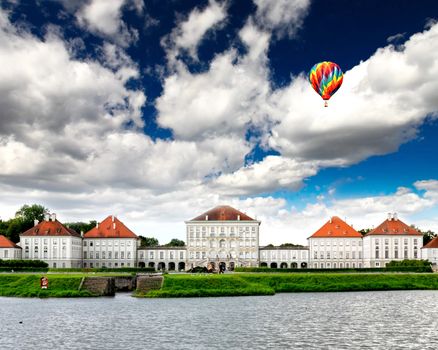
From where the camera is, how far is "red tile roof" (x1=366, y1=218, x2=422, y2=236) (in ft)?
324

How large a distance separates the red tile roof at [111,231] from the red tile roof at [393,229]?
125 ft

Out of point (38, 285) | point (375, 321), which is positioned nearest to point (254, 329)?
point (375, 321)

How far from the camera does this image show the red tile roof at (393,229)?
324 feet

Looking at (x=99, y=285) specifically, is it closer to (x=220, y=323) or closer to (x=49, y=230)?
(x=220, y=323)

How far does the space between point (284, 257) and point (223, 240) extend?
Answer: 1013cm

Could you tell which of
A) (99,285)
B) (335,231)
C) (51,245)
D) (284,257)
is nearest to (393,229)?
(335,231)

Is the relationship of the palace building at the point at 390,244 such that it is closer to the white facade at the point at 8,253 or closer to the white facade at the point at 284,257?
the white facade at the point at 284,257

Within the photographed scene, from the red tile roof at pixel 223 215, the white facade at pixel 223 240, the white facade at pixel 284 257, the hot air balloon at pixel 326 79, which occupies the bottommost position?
the white facade at pixel 284 257

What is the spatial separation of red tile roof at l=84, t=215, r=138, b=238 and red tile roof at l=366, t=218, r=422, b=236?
38.3 metres

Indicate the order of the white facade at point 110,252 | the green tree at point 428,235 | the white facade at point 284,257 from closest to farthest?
the white facade at point 110,252, the white facade at point 284,257, the green tree at point 428,235

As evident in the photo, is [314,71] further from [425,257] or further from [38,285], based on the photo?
[425,257]

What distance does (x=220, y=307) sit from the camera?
121 feet

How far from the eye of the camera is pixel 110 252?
100 metres

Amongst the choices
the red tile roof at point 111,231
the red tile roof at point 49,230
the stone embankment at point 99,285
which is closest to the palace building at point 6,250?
the red tile roof at point 49,230
